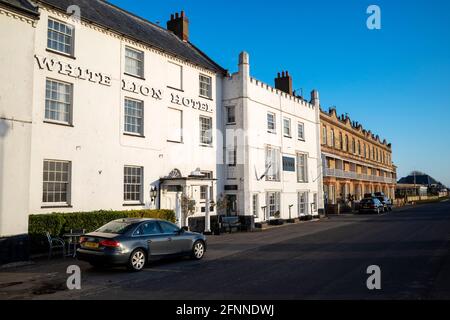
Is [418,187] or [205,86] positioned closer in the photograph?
[205,86]

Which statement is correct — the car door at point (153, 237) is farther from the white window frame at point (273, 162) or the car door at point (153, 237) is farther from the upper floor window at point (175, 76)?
the white window frame at point (273, 162)

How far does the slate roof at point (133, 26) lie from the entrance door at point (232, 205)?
838 centimetres

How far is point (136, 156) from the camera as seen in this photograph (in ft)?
61.8

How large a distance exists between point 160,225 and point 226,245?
5316 millimetres

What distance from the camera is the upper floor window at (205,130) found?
23.8m

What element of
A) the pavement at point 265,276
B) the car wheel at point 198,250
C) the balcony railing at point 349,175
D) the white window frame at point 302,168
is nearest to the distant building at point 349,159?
the balcony railing at point 349,175

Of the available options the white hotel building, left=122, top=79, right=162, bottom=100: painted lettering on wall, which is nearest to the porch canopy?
the white hotel building

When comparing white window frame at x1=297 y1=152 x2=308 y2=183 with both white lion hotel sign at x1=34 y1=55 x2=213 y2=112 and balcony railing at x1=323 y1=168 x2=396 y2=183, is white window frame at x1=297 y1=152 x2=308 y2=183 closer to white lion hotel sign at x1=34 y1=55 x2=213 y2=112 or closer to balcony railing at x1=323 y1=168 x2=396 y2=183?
balcony railing at x1=323 y1=168 x2=396 y2=183

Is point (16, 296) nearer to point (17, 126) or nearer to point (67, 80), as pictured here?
point (17, 126)

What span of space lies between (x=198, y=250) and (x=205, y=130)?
12.2 metres

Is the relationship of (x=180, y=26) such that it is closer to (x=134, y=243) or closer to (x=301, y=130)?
(x=301, y=130)

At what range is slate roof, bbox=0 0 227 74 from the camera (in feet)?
56.0

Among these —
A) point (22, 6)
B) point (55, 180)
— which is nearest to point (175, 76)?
point (55, 180)

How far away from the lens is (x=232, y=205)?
976 inches
